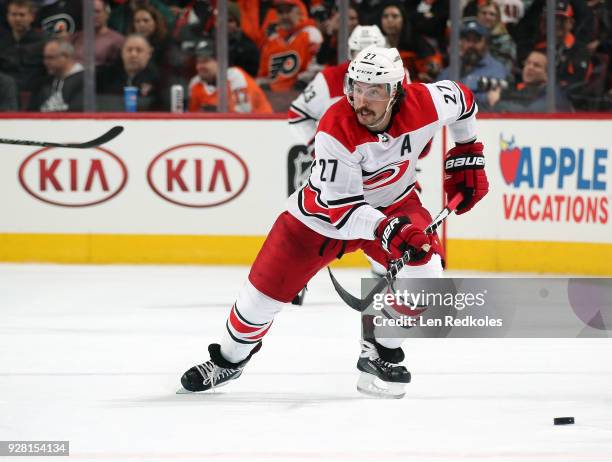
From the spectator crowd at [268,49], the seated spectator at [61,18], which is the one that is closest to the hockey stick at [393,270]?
the spectator crowd at [268,49]

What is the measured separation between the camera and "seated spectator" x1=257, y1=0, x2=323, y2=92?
7.44 m

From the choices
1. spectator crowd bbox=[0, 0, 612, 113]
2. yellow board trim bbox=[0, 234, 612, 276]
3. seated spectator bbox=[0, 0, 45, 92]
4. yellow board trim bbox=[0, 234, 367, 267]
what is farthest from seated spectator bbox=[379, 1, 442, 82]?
seated spectator bbox=[0, 0, 45, 92]

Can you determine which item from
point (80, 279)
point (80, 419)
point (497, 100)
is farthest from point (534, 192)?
point (80, 419)

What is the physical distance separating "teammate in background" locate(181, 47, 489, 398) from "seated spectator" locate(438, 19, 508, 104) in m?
3.05

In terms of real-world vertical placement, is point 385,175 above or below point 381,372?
above

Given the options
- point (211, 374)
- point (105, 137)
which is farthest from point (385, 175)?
point (105, 137)

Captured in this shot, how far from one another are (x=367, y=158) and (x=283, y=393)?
823mm

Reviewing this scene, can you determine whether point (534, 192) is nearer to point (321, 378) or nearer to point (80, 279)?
point (80, 279)

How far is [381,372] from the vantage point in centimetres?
425

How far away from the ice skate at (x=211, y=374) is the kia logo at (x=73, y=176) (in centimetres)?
349

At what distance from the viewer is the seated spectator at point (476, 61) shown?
732cm

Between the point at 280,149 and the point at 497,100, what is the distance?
4.11 ft

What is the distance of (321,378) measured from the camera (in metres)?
4.51

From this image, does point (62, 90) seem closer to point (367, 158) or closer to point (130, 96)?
point (130, 96)
